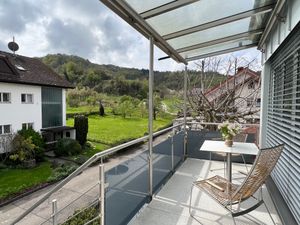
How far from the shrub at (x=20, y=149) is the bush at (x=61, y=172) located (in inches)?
80.9

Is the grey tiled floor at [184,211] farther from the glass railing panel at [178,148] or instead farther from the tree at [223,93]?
the tree at [223,93]

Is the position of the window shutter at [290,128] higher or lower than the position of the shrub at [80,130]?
higher

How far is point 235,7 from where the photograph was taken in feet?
8.86

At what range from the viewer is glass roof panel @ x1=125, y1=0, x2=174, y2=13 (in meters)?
2.15

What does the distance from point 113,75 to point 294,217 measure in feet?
118

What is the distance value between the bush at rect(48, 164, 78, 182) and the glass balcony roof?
10705mm

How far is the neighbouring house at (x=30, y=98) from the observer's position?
46.3 feet

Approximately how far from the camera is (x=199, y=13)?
8.95 feet

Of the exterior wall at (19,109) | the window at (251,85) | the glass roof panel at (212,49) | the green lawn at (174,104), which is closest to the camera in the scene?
the glass roof panel at (212,49)

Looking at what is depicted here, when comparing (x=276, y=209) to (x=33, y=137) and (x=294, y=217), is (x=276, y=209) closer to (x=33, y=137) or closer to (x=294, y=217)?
(x=294, y=217)

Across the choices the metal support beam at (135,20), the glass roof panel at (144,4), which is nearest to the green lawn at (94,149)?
the metal support beam at (135,20)

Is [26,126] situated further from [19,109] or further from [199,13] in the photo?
[199,13]

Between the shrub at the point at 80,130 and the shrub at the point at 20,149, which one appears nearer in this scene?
the shrub at the point at 20,149

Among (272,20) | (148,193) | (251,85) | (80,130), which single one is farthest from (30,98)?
(272,20)
